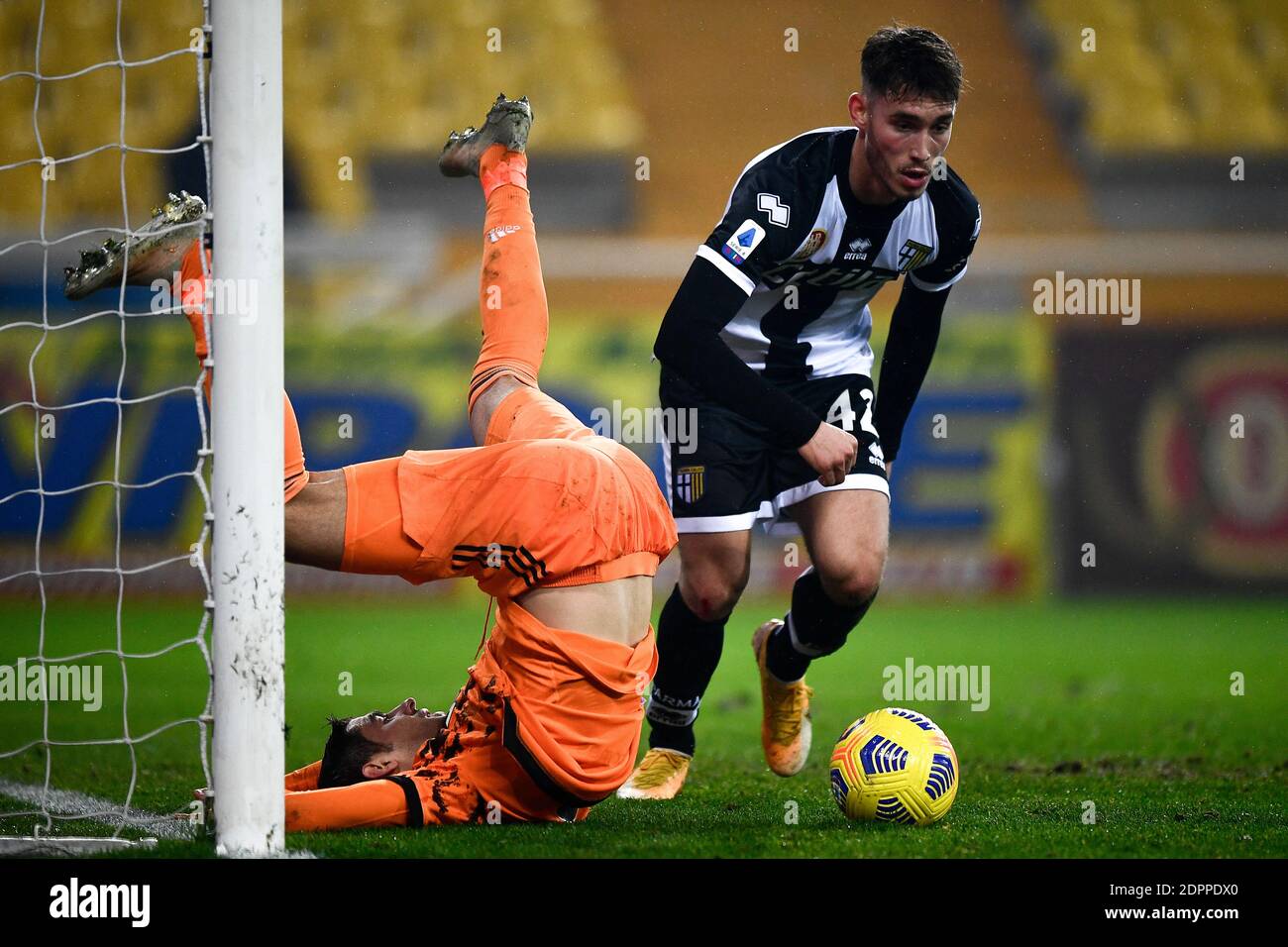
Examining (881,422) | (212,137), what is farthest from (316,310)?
(212,137)

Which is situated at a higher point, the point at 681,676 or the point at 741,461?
the point at 741,461

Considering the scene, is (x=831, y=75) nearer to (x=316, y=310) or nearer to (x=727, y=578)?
(x=316, y=310)

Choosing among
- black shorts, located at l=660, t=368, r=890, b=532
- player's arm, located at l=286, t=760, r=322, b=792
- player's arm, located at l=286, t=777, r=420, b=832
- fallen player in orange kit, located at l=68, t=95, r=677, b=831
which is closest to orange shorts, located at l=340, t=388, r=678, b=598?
fallen player in orange kit, located at l=68, t=95, r=677, b=831

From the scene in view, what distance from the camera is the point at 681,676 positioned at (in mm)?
4375

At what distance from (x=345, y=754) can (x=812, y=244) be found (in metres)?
2.07

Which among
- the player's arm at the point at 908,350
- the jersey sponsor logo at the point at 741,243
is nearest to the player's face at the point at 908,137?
the jersey sponsor logo at the point at 741,243

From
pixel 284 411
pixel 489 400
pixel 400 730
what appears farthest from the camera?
pixel 489 400

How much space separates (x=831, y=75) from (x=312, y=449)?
683cm

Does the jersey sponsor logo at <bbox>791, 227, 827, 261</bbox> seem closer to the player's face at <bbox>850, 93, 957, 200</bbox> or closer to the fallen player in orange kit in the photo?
the player's face at <bbox>850, 93, 957, 200</bbox>

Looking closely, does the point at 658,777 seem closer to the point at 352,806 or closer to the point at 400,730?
the point at 400,730

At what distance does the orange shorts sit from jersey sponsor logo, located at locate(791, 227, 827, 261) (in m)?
1.20

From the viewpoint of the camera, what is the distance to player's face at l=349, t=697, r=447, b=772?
351cm

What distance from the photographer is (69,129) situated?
13711 mm
